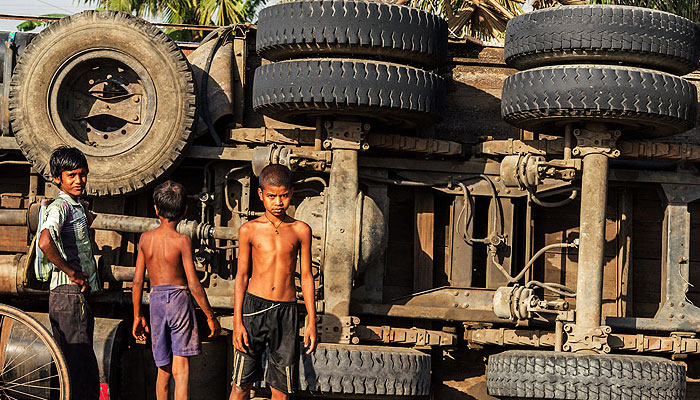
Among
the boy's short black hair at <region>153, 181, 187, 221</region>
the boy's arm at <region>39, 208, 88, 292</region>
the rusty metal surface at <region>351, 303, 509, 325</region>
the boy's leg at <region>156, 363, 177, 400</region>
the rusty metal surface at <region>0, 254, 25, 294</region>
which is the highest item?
the boy's short black hair at <region>153, 181, 187, 221</region>

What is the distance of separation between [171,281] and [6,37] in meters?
2.63

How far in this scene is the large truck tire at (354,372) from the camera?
7.29 m

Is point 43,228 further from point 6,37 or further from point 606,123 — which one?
point 606,123

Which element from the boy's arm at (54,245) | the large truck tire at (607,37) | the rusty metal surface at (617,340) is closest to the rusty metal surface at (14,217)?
the boy's arm at (54,245)

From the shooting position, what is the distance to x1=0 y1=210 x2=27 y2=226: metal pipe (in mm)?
8125

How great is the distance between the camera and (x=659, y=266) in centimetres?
852

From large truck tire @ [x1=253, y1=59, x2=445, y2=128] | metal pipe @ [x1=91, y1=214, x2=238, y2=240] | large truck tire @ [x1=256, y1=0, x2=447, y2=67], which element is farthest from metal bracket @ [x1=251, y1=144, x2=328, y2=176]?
large truck tire @ [x1=256, y1=0, x2=447, y2=67]

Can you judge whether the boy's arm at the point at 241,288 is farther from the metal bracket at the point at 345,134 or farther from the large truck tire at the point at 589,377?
the large truck tire at the point at 589,377

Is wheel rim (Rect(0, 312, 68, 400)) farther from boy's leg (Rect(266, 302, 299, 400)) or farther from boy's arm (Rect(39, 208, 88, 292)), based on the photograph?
boy's leg (Rect(266, 302, 299, 400))

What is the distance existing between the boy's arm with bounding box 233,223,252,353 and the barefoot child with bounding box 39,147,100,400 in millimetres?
980

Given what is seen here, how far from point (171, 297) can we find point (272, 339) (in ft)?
2.93

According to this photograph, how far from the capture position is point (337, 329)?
7.72 metres

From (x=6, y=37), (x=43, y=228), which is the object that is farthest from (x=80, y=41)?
(x=43, y=228)

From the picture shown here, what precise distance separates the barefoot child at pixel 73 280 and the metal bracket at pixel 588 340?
312cm
